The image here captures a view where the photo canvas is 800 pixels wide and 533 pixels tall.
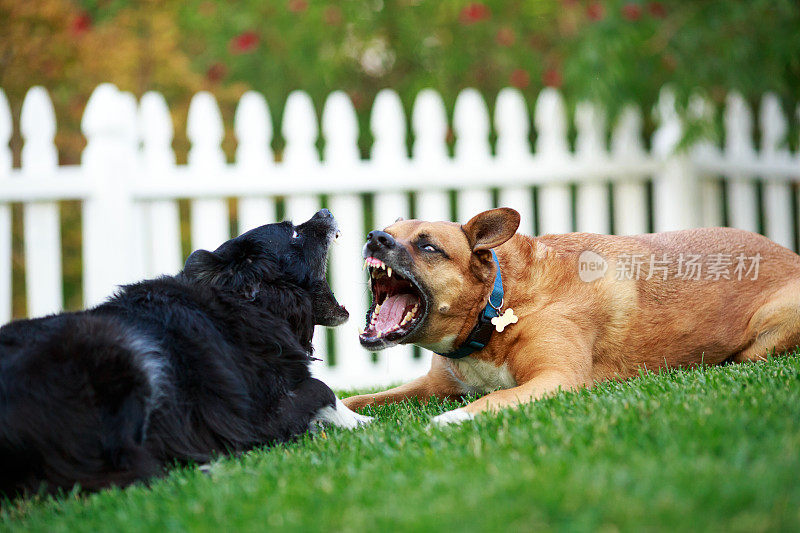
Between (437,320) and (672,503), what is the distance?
73.6 inches

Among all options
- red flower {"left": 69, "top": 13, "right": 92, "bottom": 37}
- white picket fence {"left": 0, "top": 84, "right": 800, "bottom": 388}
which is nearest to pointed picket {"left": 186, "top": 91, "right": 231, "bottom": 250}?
white picket fence {"left": 0, "top": 84, "right": 800, "bottom": 388}

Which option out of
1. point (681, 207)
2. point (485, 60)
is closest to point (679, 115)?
point (681, 207)

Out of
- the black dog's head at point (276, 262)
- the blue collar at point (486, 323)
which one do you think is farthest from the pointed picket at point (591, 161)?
the black dog's head at point (276, 262)

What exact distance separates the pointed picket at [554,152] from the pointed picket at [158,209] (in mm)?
2851

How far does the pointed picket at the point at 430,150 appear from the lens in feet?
19.2

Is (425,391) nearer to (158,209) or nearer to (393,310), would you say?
(393,310)

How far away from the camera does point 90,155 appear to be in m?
5.45

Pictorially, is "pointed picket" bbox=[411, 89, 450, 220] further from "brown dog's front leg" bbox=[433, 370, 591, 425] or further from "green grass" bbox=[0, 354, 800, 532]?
"green grass" bbox=[0, 354, 800, 532]

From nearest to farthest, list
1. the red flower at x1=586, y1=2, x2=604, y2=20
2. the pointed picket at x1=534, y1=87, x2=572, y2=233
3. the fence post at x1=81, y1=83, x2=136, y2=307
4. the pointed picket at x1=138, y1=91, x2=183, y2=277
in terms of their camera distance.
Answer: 1. the fence post at x1=81, y1=83, x2=136, y2=307
2. the pointed picket at x1=138, y1=91, x2=183, y2=277
3. the pointed picket at x1=534, y1=87, x2=572, y2=233
4. the red flower at x1=586, y1=2, x2=604, y2=20

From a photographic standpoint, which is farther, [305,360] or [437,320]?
[437,320]

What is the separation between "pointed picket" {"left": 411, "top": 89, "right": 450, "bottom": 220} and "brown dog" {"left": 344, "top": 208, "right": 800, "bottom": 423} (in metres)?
1.96

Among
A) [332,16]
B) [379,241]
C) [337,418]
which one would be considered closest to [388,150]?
[379,241]

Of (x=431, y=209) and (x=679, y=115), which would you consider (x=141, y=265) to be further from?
(x=679, y=115)

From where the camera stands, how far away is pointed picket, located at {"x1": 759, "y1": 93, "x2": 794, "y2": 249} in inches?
273
